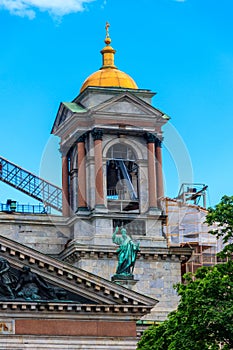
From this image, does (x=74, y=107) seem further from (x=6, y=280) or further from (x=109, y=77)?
(x=6, y=280)

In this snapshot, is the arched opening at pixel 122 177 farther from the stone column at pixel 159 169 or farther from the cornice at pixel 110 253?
the cornice at pixel 110 253

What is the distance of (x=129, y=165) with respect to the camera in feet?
335

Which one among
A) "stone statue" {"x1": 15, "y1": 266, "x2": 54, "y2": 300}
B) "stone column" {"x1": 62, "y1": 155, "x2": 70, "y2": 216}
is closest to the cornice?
"stone column" {"x1": 62, "y1": 155, "x2": 70, "y2": 216}

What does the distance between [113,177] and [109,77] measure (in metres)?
7.36

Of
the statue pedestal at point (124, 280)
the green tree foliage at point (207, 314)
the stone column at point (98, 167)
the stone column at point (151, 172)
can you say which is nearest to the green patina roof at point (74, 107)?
the stone column at point (98, 167)

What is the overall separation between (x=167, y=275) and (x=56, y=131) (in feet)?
47.4

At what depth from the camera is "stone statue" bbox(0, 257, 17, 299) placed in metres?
79.3

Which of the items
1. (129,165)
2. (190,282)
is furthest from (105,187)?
(190,282)

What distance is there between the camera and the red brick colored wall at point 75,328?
7969 cm

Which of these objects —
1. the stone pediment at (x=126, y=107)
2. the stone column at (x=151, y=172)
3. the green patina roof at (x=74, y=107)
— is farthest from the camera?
the green patina roof at (x=74, y=107)

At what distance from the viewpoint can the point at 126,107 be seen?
9906 cm

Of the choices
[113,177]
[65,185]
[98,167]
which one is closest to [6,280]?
[98,167]

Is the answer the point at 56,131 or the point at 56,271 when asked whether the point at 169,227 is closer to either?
the point at 56,131

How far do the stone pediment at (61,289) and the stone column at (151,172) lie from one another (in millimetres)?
18507
